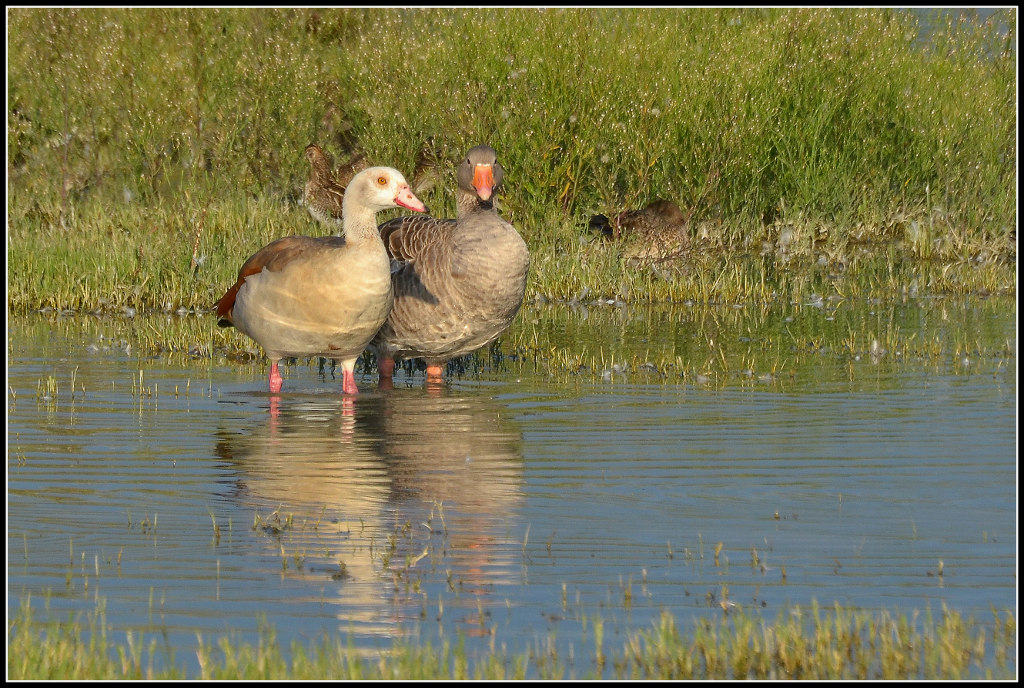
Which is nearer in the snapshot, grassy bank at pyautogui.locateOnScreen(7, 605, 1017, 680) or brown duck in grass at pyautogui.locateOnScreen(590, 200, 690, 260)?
grassy bank at pyautogui.locateOnScreen(7, 605, 1017, 680)

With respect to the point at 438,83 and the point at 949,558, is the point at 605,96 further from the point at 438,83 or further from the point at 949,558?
the point at 949,558

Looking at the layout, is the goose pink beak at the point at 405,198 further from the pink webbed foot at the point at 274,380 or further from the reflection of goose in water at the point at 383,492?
the pink webbed foot at the point at 274,380

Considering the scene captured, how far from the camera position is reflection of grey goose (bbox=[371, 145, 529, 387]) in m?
11.3

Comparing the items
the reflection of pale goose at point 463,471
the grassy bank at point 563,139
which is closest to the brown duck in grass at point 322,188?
the grassy bank at point 563,139

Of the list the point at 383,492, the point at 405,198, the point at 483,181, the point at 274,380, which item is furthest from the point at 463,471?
the point at 483,181

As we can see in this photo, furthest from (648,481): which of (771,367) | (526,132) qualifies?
(526,132)

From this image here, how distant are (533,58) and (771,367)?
7.53 m

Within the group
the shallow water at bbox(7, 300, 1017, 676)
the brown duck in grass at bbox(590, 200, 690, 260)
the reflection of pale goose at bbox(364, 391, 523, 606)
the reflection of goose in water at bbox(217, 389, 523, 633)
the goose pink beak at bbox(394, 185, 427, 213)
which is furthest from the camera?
the brown duck in grass at bbox(590, 200, 690, 260)

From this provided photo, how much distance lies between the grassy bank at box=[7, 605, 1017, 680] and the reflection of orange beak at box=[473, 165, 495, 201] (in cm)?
619

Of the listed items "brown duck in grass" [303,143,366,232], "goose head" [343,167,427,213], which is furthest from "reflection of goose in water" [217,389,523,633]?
"brown duck in grass" [303,143,366,232]

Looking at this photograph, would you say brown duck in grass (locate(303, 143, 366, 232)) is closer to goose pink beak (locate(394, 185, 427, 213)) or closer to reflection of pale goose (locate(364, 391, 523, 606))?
reflection of pale goose (locate(364, 391, 523, 606))

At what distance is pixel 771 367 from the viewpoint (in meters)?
12.2

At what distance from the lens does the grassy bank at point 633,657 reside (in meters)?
5.31

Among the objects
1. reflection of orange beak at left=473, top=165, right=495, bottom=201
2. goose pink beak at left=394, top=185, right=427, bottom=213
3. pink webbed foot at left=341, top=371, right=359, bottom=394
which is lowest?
pink webbed foot at left=341, top=371, right=359, bottom=394
